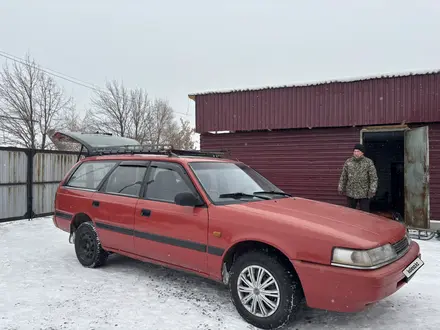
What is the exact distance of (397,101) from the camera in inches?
309

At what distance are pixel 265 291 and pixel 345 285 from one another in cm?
70

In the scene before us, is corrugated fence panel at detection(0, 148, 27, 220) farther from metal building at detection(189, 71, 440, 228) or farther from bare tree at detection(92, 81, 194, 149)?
bare tree at detection(92, 81, 194, 149)

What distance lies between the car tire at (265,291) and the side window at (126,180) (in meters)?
1.72

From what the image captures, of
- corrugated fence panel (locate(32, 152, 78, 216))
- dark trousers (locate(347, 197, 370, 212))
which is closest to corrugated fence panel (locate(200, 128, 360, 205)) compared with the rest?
dark trousers (locate(347, 197, 370, 212))

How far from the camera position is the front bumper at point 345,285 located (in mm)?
2607

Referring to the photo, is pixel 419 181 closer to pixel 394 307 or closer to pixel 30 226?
pixel 394 307

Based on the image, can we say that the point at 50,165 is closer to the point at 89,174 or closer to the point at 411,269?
the point at 89,174

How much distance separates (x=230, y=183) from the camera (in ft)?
13.0

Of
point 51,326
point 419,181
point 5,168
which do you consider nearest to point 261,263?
point 51,326

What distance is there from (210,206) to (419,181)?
226 inches

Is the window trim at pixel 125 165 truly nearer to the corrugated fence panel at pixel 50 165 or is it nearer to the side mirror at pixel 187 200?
the side mirror at pixel 187 200

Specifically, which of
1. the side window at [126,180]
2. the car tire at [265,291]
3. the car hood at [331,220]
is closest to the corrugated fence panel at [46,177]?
the side window at [126,180]

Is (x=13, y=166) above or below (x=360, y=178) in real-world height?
above

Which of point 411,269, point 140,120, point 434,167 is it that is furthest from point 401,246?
point 140,120
